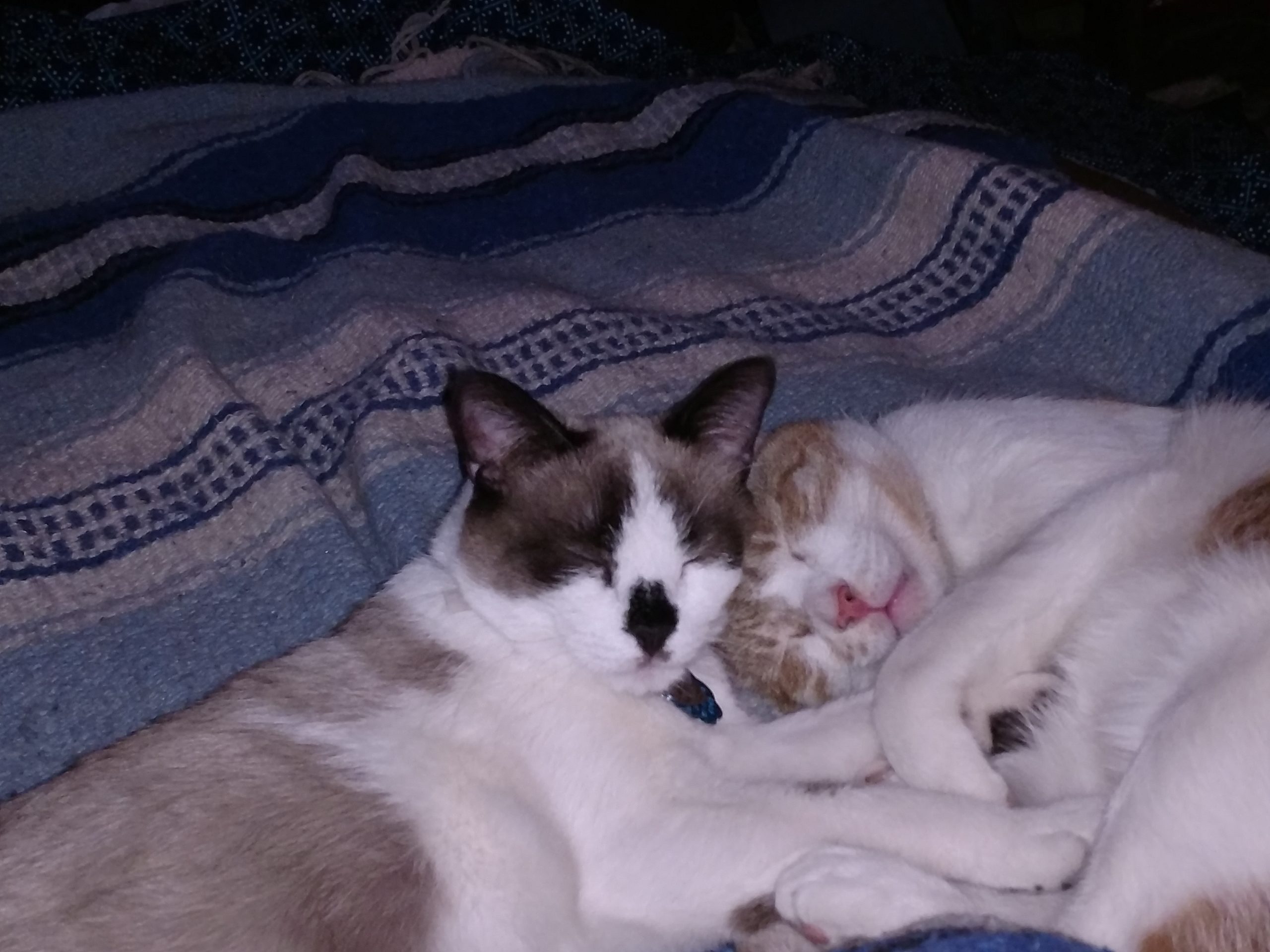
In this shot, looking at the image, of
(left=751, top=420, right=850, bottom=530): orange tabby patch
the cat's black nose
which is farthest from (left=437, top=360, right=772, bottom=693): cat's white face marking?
(left=751, top=420, right=850, bottom=530): orange tabby patch

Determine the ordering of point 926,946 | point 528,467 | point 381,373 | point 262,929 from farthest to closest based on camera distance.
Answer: point 381,373, point 528,467, point 262,929, point 926,946

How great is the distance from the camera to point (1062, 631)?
1.54 metres

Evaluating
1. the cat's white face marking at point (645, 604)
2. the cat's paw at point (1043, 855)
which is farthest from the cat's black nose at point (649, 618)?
the cat's paw at point (1043, 855)

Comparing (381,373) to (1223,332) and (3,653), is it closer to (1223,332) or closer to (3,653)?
(3,653)

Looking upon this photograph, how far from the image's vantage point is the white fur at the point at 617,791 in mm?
1357

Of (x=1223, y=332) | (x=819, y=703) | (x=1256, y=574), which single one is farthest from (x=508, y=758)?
(x=1223, y=332)

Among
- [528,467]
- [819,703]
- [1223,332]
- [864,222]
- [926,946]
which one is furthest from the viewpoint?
[864,222]

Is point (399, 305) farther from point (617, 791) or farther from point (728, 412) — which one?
point (617, 791)

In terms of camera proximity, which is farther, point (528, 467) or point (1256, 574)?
point (528, 467)

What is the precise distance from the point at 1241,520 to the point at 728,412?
0.67 m

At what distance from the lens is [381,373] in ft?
6.55

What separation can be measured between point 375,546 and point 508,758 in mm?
566

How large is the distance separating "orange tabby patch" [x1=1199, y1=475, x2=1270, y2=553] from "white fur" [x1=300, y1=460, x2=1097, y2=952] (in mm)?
380

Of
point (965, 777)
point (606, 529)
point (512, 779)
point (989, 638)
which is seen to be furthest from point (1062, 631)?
point (512, 779)
